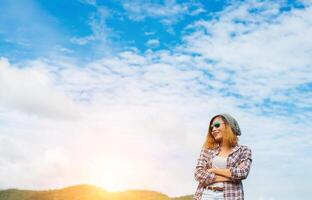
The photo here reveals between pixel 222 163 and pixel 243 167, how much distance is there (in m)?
0.42

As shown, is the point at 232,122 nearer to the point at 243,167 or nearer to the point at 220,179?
the point at 243,167

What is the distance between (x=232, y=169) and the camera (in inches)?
328

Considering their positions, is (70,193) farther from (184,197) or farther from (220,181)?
(220,181)

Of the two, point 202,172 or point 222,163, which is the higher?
point 222,163

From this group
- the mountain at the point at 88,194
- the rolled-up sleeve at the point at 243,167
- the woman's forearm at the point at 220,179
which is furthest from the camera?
the mountain at the point at 88,194

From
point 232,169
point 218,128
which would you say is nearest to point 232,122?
point 218,128

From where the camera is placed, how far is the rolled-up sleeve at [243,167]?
27.2ft

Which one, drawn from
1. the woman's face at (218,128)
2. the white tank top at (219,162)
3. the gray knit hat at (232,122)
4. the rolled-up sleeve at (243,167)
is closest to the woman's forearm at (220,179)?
the rolled-up sleeve at (243,167)

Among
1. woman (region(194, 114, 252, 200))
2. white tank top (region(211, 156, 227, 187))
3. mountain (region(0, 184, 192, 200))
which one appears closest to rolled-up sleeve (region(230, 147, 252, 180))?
woman (region(194, 114, 252, 200))

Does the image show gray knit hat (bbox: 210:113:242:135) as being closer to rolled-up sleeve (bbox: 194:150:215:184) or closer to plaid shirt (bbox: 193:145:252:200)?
plaid shirt (bbox: 193:145:252:200)

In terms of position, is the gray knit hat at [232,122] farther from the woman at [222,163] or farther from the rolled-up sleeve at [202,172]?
the rolled-up sleeve at [202,172]

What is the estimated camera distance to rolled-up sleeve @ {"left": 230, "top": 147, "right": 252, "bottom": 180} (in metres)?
8.29

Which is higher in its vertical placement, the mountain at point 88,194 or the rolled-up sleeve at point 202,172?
the mountain at point 88,194

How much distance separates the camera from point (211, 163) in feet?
28.8
